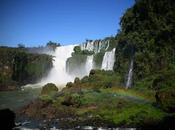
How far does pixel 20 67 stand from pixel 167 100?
2432 inches

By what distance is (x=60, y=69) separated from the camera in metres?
97.9

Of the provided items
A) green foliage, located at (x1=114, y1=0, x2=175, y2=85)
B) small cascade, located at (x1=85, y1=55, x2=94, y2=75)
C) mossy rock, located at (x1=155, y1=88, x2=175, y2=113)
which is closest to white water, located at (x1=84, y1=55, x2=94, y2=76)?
small cascade, located at (x1=85, y1=55, x2=94, y2=75)

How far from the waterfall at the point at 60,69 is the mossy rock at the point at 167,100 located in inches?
2202

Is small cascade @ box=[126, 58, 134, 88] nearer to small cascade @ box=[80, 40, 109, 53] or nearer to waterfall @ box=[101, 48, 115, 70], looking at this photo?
waterfall @ box=[101, 48, 115, 70]

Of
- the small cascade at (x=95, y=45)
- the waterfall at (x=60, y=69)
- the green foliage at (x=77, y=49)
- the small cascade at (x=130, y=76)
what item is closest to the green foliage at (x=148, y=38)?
the small cascade at (x=130, y=76)

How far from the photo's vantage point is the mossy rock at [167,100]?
33500 millimetres

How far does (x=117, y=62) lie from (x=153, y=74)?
14.5 meters

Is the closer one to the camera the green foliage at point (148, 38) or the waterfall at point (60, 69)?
the green foliage at point (148, 38)

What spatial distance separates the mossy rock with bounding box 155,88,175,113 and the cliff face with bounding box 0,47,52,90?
50.1m

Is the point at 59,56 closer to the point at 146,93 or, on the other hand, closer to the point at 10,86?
the point at 10,86

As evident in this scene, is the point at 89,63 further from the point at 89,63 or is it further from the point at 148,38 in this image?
the point at 148,38

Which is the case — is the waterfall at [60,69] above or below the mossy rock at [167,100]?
above

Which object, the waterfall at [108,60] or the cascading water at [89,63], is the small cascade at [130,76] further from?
the cascading water at [89,63]

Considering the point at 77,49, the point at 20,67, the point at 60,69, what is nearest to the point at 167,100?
the point at 20,67
